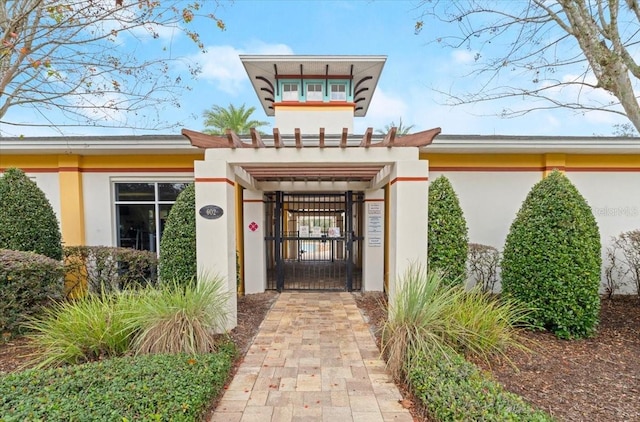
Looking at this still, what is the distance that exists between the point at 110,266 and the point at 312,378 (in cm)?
477

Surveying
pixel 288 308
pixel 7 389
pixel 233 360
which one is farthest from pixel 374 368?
pixel 7 389

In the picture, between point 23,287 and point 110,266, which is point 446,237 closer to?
point 110,266

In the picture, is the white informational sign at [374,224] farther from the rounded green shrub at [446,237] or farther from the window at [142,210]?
the window at [142,210]

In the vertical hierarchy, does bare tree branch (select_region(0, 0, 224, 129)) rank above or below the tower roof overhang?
below

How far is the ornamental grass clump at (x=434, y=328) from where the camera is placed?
3412 millimetres

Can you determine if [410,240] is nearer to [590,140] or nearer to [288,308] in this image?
[288,308]

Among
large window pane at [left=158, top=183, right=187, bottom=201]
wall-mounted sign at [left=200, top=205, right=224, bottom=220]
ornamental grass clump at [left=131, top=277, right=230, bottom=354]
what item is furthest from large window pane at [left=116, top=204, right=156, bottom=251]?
ornamental grass clump at [left=131, top=277, right=230, bottom=354]

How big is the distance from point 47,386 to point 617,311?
847 centimetres

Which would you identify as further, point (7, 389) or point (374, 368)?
point (374, 368)

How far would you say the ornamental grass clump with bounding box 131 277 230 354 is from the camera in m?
3.53

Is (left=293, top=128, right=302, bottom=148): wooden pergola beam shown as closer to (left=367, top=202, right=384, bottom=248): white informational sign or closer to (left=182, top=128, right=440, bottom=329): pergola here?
(left=182, top=128, right=440, bottom=329): pergola

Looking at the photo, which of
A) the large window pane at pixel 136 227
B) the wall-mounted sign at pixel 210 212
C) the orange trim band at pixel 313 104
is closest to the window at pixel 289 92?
the orange trim band at pixel 313 104

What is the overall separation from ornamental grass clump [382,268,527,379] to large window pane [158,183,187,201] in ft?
17.3

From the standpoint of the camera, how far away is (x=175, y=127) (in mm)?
5176
